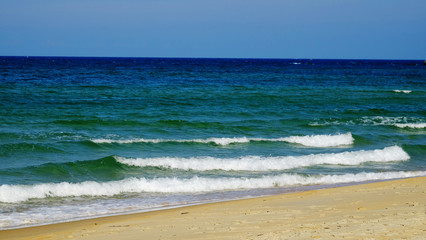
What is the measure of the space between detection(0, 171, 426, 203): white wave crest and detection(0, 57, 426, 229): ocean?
3 cm

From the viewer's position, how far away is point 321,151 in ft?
57.4

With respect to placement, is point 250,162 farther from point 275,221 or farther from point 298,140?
point 275,221

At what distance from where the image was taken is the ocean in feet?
37.3

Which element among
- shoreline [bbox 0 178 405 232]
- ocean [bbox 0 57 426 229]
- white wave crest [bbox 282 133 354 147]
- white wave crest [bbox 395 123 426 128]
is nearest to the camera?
shoreline [bbox 0 178 405 232]

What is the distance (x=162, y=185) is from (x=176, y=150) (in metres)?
4.31

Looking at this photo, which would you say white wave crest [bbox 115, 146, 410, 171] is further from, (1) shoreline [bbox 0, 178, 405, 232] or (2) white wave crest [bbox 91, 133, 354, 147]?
(2) white wave crest [bbox 91, 133, 354, 147]

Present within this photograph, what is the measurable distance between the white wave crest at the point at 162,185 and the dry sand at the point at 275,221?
6.75 ft

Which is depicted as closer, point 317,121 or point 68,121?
point 68,121

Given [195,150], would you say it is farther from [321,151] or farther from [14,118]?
[14,118]

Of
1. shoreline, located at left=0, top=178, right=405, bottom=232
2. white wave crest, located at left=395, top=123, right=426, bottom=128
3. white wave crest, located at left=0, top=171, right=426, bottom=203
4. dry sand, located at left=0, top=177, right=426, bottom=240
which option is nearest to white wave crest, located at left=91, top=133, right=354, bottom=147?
white wave crest, located at left=395, top=123, right=426, bottom=128

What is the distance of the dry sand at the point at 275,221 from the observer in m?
7.34

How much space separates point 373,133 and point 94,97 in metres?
16.4

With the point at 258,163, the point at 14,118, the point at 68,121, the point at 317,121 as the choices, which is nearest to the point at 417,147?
the point at 317,121

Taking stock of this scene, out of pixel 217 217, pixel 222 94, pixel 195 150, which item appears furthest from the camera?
pixel 222 94
